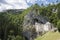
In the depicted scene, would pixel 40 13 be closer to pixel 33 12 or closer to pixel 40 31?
pixel 33 12

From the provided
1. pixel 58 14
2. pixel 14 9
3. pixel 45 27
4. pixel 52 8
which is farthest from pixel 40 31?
pixel 14 9

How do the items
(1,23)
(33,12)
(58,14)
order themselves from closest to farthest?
1. (1,23)
2. (58,14)
3. (33,12)

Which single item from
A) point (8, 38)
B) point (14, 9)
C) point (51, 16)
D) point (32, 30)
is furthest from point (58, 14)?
point (14, 9)

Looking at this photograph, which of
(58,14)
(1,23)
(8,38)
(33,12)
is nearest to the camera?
(8,38)

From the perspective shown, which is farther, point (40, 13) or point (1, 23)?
point (40, 13)

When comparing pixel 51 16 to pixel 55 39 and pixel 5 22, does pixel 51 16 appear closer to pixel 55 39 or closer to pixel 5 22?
pixel 5 22

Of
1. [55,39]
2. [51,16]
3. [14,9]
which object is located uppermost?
[55,39]

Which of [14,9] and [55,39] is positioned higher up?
[55,39]
